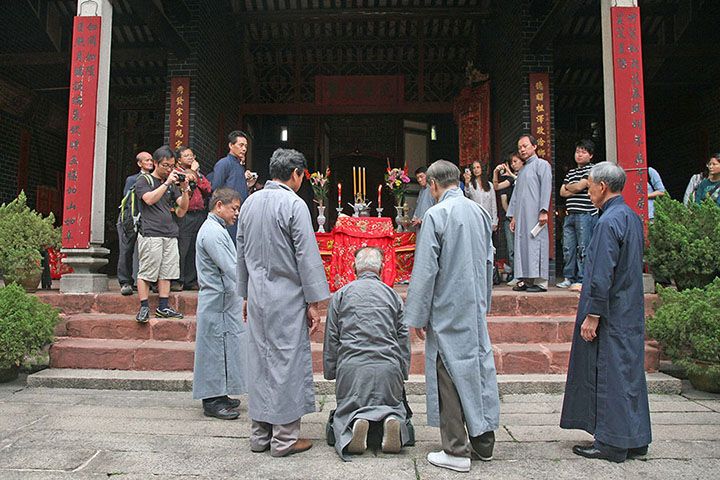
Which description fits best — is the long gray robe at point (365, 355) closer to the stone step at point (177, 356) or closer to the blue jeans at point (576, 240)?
the stone step at point (177, 356)

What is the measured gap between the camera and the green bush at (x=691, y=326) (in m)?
3.69

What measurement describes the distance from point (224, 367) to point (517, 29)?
6.02m

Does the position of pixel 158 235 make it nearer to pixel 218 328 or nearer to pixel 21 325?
pixel 21 325

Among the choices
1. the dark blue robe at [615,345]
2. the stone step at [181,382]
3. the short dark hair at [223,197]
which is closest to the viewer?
the dark blue robe at [615,345]

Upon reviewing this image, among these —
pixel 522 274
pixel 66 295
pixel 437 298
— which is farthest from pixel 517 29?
pixel 66 295

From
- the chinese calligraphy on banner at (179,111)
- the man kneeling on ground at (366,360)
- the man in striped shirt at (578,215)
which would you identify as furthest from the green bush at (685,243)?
the chinese calligraphy on banner at (179,111)

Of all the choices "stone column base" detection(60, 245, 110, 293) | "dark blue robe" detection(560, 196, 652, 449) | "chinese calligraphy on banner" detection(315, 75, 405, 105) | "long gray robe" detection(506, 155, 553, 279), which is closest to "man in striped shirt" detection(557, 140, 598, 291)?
"long gray robe" detection(506, 155, 553, 279)

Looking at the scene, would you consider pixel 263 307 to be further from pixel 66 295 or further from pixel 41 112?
pixel 41 112

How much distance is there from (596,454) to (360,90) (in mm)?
7349

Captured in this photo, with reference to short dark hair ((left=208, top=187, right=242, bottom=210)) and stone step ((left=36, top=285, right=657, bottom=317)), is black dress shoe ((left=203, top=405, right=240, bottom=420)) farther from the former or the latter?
stone step ((left=36, top=285, right=657, bottom=317))

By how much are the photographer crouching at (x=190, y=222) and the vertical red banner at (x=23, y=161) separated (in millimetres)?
4825

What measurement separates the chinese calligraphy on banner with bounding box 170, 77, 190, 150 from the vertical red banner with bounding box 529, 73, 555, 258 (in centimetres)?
452

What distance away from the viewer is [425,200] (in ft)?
21.0

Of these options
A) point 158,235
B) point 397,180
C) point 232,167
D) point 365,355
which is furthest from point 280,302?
point 397,180
